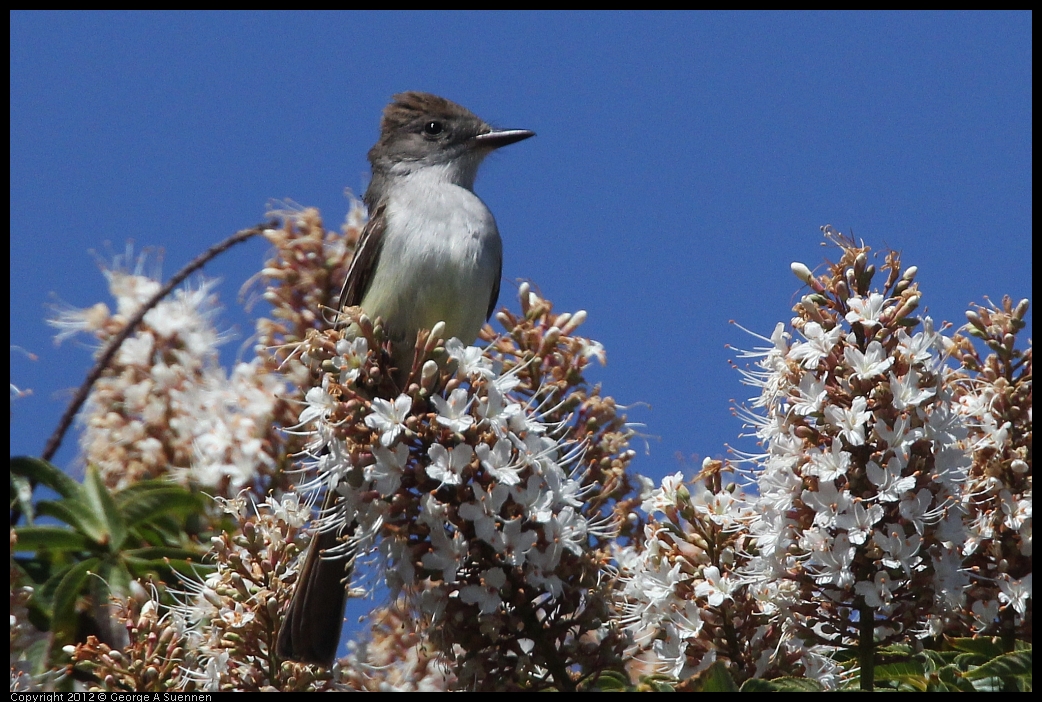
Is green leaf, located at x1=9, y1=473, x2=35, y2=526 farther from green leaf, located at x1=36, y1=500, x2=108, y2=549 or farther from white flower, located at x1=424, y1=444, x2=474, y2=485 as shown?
white flower, located at x1=424, y1=444, x2=474, y2=485

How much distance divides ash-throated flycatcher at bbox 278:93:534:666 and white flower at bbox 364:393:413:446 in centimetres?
66

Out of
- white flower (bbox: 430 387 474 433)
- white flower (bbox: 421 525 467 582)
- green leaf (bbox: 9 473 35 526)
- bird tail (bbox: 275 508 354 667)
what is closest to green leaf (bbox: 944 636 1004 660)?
white flower (bbox: 421 525 467 582)

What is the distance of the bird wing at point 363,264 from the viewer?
6672 mm

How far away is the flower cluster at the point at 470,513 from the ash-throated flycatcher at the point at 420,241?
0.49 m

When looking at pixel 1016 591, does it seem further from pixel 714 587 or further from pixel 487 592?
pixel 487 592

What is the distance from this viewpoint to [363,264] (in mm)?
6840

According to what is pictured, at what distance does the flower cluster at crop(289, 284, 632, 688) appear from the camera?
434 cm

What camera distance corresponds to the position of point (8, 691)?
4.59 metres

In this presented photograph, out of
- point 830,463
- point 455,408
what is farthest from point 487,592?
point 830,463

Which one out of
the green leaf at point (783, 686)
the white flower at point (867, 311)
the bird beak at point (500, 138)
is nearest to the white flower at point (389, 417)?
the green leaf at point (783, 686)

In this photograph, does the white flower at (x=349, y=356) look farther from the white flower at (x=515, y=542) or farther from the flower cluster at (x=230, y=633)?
the white flower at (x=515, y=542)

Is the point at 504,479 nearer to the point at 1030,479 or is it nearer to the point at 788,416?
the point at 788,416

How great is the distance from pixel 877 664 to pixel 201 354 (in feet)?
15.3

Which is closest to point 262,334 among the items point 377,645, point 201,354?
point 201,354
